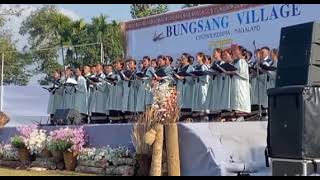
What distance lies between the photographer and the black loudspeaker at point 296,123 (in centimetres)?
664

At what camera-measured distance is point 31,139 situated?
415 inches

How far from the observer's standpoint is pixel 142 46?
55.6ft

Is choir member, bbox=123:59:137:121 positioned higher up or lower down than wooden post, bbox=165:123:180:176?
higher up

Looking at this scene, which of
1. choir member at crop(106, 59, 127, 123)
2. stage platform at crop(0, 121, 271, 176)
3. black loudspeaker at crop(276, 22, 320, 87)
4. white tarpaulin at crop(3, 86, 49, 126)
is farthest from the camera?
white tarpaulin at crop(3, 86, 49, 126)

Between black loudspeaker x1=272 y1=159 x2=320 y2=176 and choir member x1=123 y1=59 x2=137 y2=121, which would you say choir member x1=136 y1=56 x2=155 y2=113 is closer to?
choir member x1=123 y1=59 x2=137 y2=121

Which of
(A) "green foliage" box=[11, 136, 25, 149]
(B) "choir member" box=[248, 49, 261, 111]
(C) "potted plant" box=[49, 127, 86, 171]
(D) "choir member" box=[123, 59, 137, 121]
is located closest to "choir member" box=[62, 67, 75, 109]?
(D) "choir member" box=[123, 59, 137, 121]

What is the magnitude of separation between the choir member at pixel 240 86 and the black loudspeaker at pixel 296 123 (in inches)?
157

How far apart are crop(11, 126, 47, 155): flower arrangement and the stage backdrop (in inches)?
196

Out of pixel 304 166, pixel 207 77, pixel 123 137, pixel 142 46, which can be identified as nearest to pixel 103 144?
pixel 123 137

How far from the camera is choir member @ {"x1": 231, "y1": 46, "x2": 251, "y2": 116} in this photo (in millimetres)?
10992

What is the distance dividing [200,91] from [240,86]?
99cm

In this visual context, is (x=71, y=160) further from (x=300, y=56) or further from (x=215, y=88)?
(x=300, y=56)

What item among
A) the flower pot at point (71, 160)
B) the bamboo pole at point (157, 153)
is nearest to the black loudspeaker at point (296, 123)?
the bamboo pole at point (157, 153)

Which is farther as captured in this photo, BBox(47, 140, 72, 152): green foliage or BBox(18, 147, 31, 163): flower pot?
BBox(18, 147, 31, 163): flower pot
